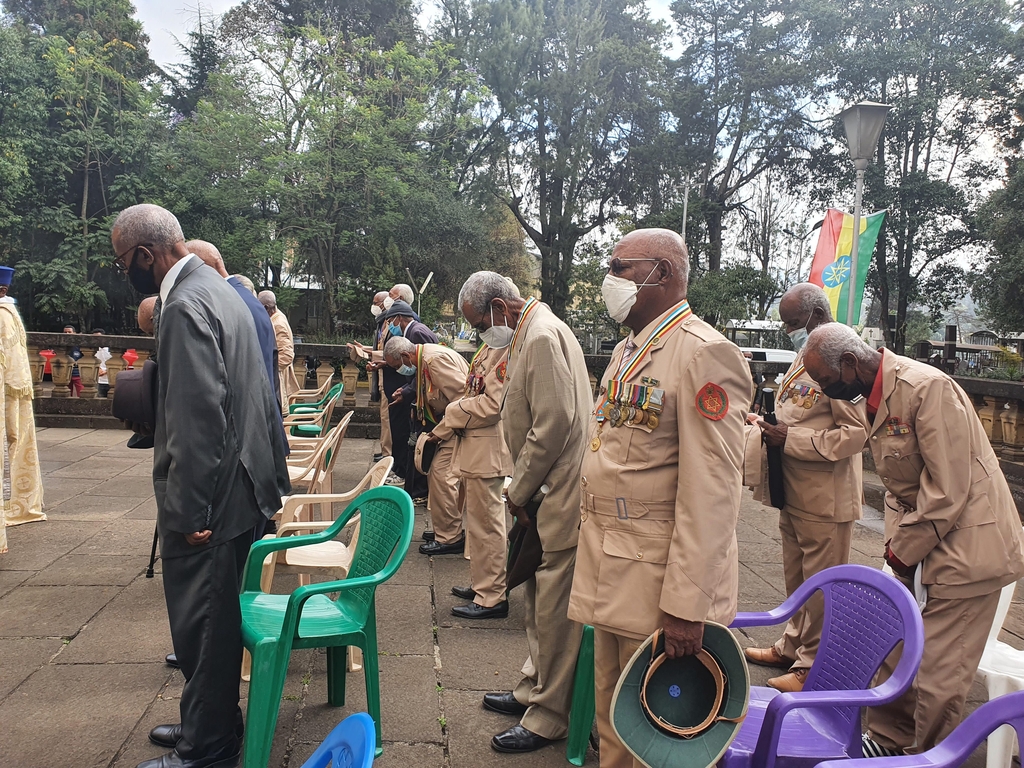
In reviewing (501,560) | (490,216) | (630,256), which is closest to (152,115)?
(490,216)

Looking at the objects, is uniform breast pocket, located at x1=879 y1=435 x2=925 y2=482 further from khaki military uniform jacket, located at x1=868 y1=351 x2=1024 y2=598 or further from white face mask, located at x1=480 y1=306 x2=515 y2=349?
white face mask, located at x1=480 y1=306 x2=515 y2=349

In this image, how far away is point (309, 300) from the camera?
22891 mm

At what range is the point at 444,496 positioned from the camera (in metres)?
5.11

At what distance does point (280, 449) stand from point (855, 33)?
24.7 metres

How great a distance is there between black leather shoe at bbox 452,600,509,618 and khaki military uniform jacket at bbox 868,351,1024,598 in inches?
84.7

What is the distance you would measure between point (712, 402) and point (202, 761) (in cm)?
207

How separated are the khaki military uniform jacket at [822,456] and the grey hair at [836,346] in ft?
1.32

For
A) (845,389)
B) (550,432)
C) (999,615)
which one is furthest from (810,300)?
(550,432)

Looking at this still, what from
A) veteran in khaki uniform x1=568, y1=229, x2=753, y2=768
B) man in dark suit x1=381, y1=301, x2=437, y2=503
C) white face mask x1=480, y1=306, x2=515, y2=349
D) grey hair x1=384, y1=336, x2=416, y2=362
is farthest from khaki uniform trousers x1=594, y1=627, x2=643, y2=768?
man in dark suit x1=381, y1=301, x2=437, y2=503

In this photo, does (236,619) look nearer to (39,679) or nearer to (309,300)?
(39,679)

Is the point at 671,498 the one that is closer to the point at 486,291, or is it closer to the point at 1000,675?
the point at 1000,675

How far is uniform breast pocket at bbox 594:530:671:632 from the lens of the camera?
6.64 ft

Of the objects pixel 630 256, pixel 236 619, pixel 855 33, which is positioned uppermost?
pixel 855 33

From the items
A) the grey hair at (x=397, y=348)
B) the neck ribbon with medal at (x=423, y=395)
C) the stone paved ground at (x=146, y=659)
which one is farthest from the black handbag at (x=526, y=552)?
the grey hair at (x=397, y=348)
